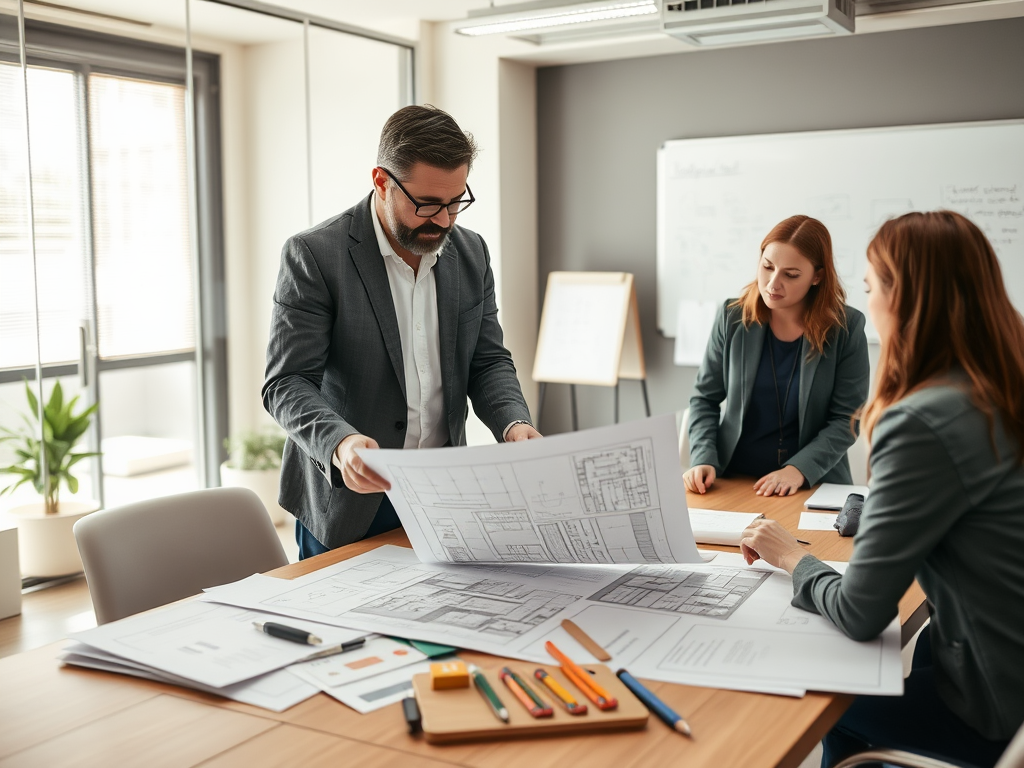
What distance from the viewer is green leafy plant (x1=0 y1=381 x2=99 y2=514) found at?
12.8 ft

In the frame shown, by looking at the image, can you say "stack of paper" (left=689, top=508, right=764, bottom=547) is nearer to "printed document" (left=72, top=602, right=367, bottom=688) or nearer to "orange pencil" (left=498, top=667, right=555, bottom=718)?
"orange pencil" (left=498, top=667, right=555, bottom=718)

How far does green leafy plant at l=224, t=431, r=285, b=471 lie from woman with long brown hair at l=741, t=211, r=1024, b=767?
405cm

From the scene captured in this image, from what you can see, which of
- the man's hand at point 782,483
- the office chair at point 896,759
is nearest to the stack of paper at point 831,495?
the man's hand at point 782,483

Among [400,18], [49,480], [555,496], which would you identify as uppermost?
[400,18]

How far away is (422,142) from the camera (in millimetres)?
1827

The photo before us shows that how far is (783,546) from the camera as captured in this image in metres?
1.54

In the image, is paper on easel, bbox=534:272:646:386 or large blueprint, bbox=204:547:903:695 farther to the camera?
paper on easel, bbox=534:272:646:386

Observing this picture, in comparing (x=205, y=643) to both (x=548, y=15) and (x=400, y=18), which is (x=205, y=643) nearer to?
(x=548, y=15)

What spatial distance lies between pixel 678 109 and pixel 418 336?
3526 mm

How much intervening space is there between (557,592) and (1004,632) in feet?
2.03

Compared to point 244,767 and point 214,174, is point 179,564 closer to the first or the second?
point 244,767

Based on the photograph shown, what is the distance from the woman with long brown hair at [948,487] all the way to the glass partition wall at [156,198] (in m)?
3.45

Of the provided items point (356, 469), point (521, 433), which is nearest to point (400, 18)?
point (521, 433)

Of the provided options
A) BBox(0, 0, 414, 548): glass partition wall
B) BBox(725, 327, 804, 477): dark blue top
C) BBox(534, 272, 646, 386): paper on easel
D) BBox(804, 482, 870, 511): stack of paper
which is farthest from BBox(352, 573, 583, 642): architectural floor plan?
BBox(534, 272, 646, 386): paper on easel
